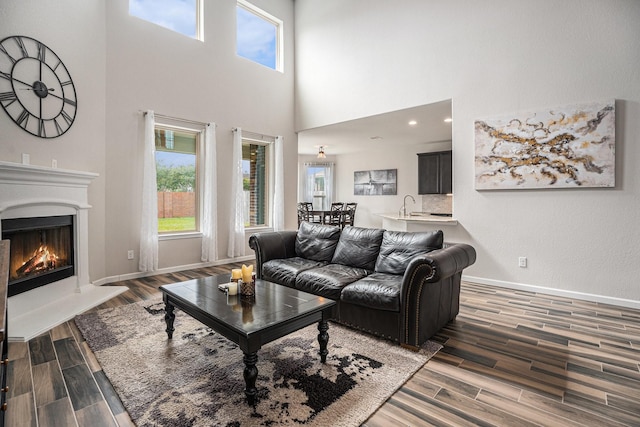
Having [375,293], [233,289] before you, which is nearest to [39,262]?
[233,289]

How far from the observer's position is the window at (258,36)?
18.8 feet

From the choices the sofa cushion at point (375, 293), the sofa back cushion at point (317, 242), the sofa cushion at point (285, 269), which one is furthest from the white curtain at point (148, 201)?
the sofa cushion at point (375, 293)

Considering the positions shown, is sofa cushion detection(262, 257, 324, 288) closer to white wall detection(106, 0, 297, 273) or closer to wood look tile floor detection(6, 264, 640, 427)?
wood look tile floor detection(6, 264, 640, 427)

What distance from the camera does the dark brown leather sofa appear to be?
235 centimetres

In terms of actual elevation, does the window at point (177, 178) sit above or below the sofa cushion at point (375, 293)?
above

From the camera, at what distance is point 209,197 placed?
509 cm

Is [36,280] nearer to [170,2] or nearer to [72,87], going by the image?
[72,87]

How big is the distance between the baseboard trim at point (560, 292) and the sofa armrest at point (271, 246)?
8.03ft

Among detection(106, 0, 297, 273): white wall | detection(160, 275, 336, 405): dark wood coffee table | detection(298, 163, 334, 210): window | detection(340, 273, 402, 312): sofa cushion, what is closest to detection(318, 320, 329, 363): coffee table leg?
detection(160, 275, 336, 405): dark wood coffee table

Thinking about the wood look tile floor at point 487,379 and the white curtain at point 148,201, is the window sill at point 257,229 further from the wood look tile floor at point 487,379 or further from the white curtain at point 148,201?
the wood look tile floor at point 487,379

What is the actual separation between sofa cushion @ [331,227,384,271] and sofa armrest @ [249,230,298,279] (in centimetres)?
64

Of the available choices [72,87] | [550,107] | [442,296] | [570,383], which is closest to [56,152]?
[72,87]

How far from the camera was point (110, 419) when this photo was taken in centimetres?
163

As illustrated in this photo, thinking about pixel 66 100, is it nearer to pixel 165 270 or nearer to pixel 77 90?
pixel 77 90
